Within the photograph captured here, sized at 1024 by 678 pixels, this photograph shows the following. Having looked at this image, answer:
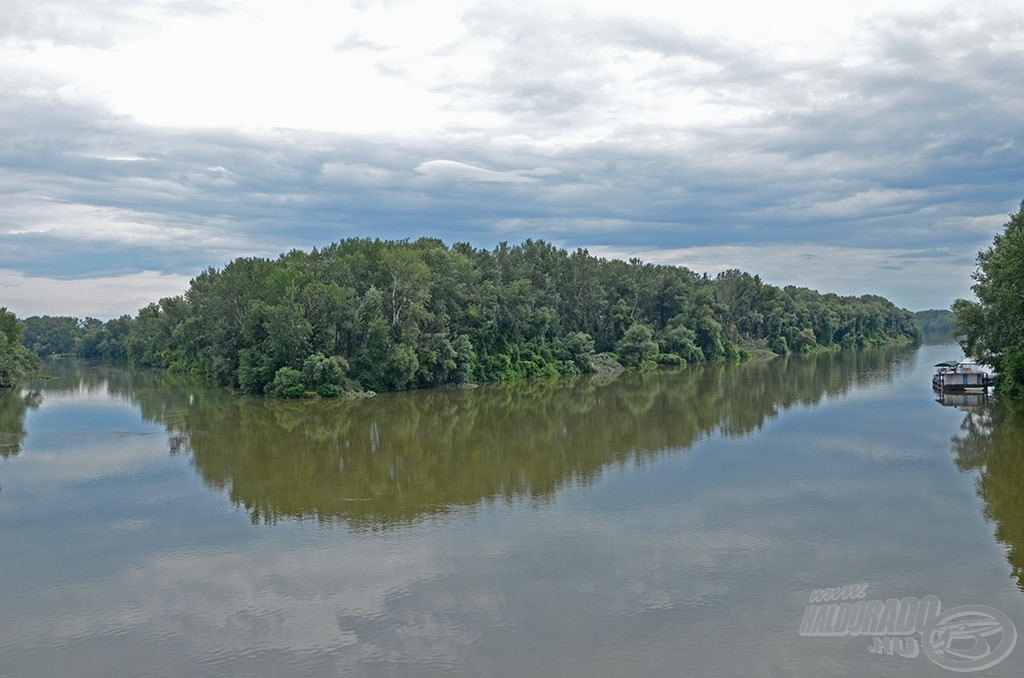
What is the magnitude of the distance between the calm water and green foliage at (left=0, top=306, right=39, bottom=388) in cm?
2630

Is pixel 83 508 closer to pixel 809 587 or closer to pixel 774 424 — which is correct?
pixel 809 587

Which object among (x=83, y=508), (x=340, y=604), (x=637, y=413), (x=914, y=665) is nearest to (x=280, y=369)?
(x=637, y=413)

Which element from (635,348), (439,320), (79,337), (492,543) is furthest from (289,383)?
(79,337)

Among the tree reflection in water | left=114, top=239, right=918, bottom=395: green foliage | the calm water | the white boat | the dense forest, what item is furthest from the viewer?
left=114, top=239, right=918, bottom=395: green foliage

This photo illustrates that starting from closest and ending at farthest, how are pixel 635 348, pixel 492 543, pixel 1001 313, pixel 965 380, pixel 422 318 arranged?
pixel 492 543, pixel 1001 313, pixel 965 380, pixel 422 318, pixel 635 348

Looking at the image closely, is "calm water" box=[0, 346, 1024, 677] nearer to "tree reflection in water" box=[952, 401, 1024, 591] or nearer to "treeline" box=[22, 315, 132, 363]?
"tree reflection in water" box=[952, 401, 1024, 591]

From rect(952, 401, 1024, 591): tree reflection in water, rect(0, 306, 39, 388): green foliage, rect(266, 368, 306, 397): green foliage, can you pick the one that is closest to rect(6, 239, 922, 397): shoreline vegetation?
rect(266, 368, 306, 397): green foliage

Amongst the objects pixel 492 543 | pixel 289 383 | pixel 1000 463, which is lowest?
pixel 492 543

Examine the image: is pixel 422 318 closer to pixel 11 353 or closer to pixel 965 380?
pixel 11 353

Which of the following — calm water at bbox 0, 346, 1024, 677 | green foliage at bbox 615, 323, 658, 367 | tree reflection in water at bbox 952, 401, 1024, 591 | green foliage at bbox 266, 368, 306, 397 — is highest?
green foliage at bbox 615, 323, 658, 367

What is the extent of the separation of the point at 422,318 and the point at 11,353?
31905 mm

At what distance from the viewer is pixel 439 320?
55.1 m

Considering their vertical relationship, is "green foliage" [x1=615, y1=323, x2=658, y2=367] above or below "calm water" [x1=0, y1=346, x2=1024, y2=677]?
above

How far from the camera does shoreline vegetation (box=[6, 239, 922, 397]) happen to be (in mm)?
51219
